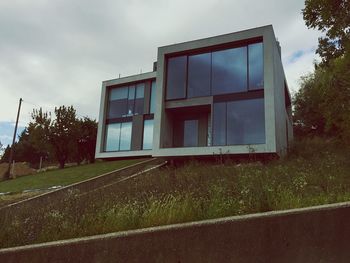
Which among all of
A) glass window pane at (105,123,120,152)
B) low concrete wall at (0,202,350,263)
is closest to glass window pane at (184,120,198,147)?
glass window pane at (105,123,120,152)

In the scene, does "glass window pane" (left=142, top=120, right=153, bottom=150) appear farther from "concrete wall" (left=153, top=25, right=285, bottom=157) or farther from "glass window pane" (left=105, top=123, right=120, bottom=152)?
"concrete wall" (left=153, top=25, right=285, bottom=157)

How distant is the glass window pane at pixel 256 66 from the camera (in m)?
18.7

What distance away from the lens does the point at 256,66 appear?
62.1ft

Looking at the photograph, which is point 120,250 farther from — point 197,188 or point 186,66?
point 186,66

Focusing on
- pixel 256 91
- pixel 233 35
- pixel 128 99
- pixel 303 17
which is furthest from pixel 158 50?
pixel 303 17

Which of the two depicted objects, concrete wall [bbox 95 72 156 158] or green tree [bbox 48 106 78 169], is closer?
concrete wall [bbox 95 72 156 158]

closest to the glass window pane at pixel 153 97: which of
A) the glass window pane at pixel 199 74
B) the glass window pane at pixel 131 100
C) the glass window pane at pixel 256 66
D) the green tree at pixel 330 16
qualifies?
the glass window pane at pixel 131 100

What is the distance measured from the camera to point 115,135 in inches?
1150

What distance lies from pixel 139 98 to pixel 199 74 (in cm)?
949

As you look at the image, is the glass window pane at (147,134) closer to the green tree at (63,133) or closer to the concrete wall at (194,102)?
the concrete wall at (194,102)

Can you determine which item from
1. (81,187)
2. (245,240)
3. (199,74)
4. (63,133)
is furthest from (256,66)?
(63,133)

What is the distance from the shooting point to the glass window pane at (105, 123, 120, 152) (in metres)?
28.9

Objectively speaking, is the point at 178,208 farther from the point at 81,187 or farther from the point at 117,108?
the point at 117,108

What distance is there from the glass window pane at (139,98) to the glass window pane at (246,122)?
11.3 metres
